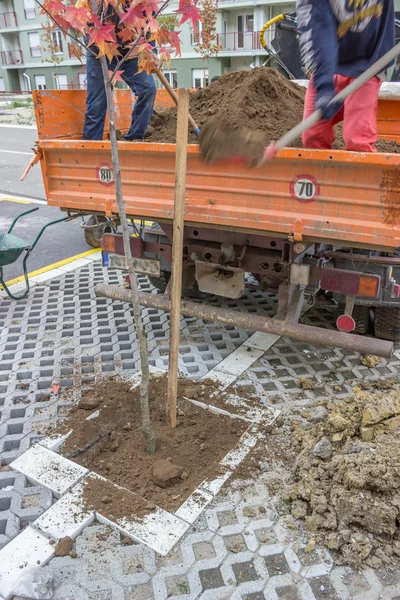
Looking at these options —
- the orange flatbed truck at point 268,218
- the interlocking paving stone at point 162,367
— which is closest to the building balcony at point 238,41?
the interlocking paving stone at point 162,367

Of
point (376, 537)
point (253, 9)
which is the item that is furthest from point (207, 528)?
point (253, 9)

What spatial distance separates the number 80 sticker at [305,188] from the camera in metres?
3.16

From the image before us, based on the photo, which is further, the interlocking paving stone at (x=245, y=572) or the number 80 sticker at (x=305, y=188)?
the number 80 sticker at (x=305, y=188)

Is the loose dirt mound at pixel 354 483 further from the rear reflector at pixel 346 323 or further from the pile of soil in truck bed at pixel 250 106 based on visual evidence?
the pile of soil in truck bed at pixel 250 106

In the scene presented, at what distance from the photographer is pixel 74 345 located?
439cm

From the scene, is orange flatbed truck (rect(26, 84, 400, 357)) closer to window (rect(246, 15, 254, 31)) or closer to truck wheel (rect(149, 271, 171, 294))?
truck wheel (rect(149, 271, 171, 294))

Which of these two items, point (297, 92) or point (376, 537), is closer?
point (376, 537)

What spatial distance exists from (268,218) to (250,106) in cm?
109

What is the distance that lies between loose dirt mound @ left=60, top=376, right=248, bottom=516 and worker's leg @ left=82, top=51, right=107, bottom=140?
2.18m

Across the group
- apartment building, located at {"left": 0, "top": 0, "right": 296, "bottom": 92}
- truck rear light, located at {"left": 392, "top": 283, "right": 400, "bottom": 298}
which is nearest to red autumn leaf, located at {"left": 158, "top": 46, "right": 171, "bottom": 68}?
truck rear light, located at {"left": 392, "top": 283, "right": 400, "bottom": 298}

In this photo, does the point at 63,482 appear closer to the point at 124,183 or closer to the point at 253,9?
the point at 124,183

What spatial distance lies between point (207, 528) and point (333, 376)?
1682 mm

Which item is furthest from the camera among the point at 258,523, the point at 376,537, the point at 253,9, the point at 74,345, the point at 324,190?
the point at 253,9

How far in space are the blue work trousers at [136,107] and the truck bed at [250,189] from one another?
331 mm
